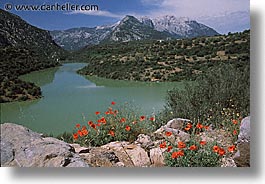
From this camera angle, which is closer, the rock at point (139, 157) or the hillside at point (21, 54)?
the rock at point (139, 157)

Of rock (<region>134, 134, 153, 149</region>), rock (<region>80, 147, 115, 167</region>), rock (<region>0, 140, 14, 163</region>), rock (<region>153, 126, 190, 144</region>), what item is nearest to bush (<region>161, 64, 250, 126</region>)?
rock (<region>153, 126, 190, 144</region>)

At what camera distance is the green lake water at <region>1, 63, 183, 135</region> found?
4.25 m

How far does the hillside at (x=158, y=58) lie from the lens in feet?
15.2

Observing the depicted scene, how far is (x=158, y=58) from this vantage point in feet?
15.5

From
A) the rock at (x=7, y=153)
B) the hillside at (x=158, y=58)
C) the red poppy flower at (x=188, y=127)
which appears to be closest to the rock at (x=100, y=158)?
the rock at (x=7, y=153)

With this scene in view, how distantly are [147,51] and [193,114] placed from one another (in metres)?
0.94

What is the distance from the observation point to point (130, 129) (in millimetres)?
4270

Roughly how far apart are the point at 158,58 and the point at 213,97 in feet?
2.55

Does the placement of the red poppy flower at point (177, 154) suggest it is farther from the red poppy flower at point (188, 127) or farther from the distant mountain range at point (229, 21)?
the distant mountain range at point (229, 21)

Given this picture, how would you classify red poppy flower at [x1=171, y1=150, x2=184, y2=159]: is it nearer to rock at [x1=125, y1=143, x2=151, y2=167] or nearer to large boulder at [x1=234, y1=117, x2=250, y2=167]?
rock at [x1=125, y1=143, x2=151, y2=167]

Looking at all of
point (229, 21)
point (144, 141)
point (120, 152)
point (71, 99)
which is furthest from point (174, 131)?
point (229, 21)

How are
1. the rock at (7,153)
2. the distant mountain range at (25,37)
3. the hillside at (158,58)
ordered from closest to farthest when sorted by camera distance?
the rock at (7,153) < the distant mountain range at (25,37) < the hillside at (158,58)

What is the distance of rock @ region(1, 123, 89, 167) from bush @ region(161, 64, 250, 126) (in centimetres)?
118

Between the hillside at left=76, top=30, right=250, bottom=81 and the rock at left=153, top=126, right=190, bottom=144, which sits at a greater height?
the hillside at left=76, top=30, right=250, bottom=81
